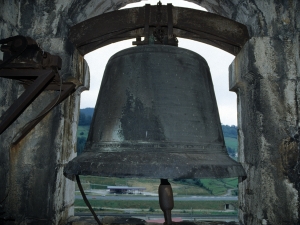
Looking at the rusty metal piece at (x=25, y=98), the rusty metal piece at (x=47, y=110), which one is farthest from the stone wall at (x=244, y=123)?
the rusty metal piece at (x=25, y=98)

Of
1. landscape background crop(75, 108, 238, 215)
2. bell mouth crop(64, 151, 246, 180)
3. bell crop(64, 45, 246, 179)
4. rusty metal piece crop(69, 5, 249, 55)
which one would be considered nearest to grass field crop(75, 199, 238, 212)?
landscape background crop(75, 108, 238, 215)

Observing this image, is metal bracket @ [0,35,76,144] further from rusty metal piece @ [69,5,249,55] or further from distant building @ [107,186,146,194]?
distant building @ [107,186,146,194]

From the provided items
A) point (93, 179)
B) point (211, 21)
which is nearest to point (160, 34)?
point (211, 21)

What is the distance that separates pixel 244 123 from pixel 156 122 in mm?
995

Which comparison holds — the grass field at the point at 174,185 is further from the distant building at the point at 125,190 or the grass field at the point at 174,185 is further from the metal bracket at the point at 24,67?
the metal bracket at the point at 24,67

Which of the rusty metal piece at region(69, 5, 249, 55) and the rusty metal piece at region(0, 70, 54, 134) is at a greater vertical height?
the rusty metal piece at region(69, 5, 249, 55)

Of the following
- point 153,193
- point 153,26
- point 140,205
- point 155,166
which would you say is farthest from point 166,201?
point 153,193

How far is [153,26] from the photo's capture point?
1.52 m

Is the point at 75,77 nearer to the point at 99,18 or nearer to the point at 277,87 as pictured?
the point at 99,18

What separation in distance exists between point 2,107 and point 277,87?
5.94ft

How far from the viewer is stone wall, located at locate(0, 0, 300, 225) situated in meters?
1.79

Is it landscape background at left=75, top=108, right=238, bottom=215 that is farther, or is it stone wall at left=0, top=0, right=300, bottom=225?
landscape background at left=75, top=108, right=238, bottom=215

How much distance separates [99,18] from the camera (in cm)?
173

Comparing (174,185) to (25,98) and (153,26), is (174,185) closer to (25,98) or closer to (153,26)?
(25,98)
